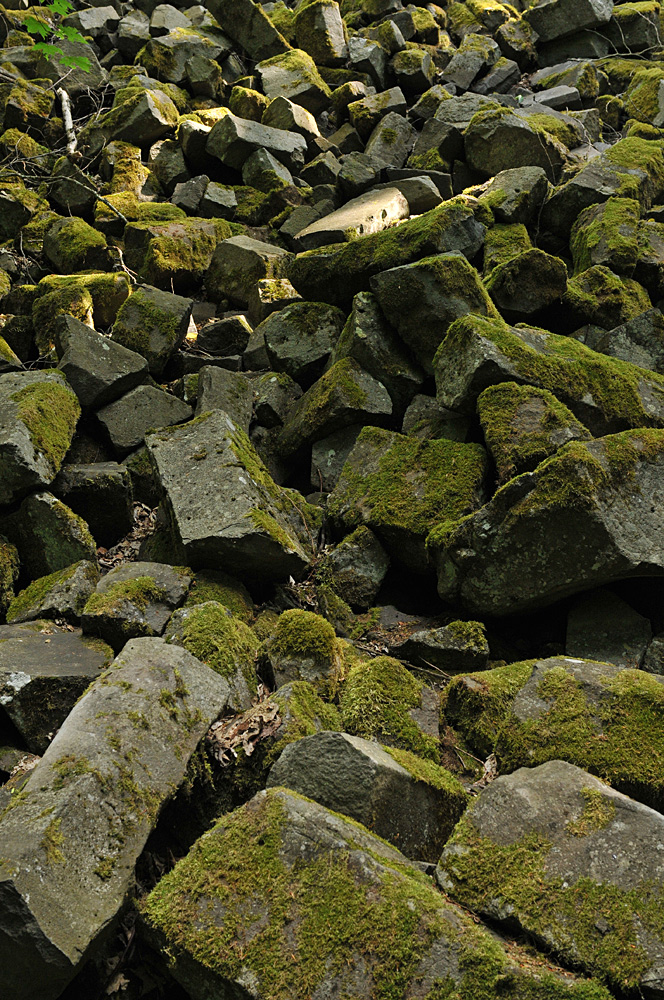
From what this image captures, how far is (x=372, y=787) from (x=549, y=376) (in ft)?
13.9

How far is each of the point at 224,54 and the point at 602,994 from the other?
18807 mm

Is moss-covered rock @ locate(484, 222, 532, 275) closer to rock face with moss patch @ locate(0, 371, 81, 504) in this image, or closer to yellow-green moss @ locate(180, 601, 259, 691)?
rock face with moss patch @ locate(0, 371, 81, 504)

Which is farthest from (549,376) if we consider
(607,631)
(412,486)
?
(607,631)

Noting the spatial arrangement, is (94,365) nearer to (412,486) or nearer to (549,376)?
(412,486)

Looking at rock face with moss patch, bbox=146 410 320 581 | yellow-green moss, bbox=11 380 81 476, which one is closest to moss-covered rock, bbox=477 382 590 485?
rock face with moss patch, bbox=146 410 320 581

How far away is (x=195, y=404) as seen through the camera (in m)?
8.16

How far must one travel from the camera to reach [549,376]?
642 cm

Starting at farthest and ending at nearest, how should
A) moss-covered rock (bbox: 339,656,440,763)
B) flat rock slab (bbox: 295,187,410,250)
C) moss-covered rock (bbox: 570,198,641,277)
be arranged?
flat rock slab (bbox: 295,187,410,250) → moss-covered rock (bbox: 570,198,641,277) → moss-covered rock (bbox: 339,656,440,763)

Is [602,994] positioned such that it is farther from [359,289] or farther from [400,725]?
[359,289]

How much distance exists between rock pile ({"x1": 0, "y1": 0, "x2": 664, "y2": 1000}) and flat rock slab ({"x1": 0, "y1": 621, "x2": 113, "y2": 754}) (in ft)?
0.07

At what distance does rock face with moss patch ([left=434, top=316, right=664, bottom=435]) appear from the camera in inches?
250

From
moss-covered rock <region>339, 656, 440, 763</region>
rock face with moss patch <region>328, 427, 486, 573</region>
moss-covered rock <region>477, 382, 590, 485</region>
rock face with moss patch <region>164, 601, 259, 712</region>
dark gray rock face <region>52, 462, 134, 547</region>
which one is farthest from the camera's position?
dark gray rock face <region>52, 462, 134, 547</region>

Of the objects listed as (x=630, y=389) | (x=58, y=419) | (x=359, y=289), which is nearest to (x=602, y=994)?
(x=630, y=389)

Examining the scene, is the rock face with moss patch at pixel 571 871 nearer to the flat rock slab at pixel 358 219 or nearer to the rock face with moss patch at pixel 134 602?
the rock face with moss patch at pixel 134 602
